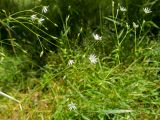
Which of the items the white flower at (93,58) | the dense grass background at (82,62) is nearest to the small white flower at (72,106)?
the dense grass background at (82,62)

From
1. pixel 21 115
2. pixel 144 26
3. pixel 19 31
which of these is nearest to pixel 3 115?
pixel 21 115

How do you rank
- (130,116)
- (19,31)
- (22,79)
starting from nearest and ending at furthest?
(130,116)
(22,79)
(19,31)

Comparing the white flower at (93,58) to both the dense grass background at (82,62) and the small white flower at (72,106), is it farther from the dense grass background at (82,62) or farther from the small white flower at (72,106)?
the small white flower at (72,106)

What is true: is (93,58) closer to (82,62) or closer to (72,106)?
(82,62)

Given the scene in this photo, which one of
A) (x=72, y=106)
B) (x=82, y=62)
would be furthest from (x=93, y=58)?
(x=72, y=106)

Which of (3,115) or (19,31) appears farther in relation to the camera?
(19,31)

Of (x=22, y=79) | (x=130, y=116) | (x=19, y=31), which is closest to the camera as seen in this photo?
(x=130, y=116)

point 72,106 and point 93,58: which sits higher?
point 93,58

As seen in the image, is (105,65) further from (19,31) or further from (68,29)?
(19,31)

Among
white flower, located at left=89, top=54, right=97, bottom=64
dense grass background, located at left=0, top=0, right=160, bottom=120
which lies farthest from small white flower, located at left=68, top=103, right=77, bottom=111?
white flower, located at left=89, top=54, right=97, bottom=64
